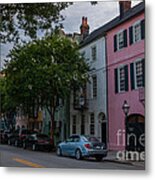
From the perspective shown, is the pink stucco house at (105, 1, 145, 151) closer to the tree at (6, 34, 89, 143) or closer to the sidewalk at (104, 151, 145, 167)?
the sidewalk at (104, 151, 145, 167)

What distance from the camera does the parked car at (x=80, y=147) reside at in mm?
3975

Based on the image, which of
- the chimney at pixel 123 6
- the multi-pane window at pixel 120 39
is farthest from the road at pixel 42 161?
the chimney at pixel 123 6

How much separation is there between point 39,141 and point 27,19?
1.33 meters

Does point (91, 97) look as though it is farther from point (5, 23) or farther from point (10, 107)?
point (5, 23)

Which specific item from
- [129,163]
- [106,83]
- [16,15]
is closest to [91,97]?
[106,83]

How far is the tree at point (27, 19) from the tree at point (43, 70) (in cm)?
15

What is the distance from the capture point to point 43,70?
14.0 ft

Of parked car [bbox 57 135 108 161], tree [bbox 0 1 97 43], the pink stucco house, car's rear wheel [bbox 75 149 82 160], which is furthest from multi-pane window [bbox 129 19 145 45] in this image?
car's rear wheel [bbox 75 149 82 160]

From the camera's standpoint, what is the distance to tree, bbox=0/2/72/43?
13.8 ft

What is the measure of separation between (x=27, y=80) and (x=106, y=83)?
833mm

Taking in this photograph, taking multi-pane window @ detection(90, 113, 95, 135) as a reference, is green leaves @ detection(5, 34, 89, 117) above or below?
above

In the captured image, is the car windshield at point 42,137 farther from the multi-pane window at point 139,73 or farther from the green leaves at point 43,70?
the multi-pane window at point 139,73

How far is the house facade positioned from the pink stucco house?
2.7 inches

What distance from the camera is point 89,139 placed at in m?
4.04
